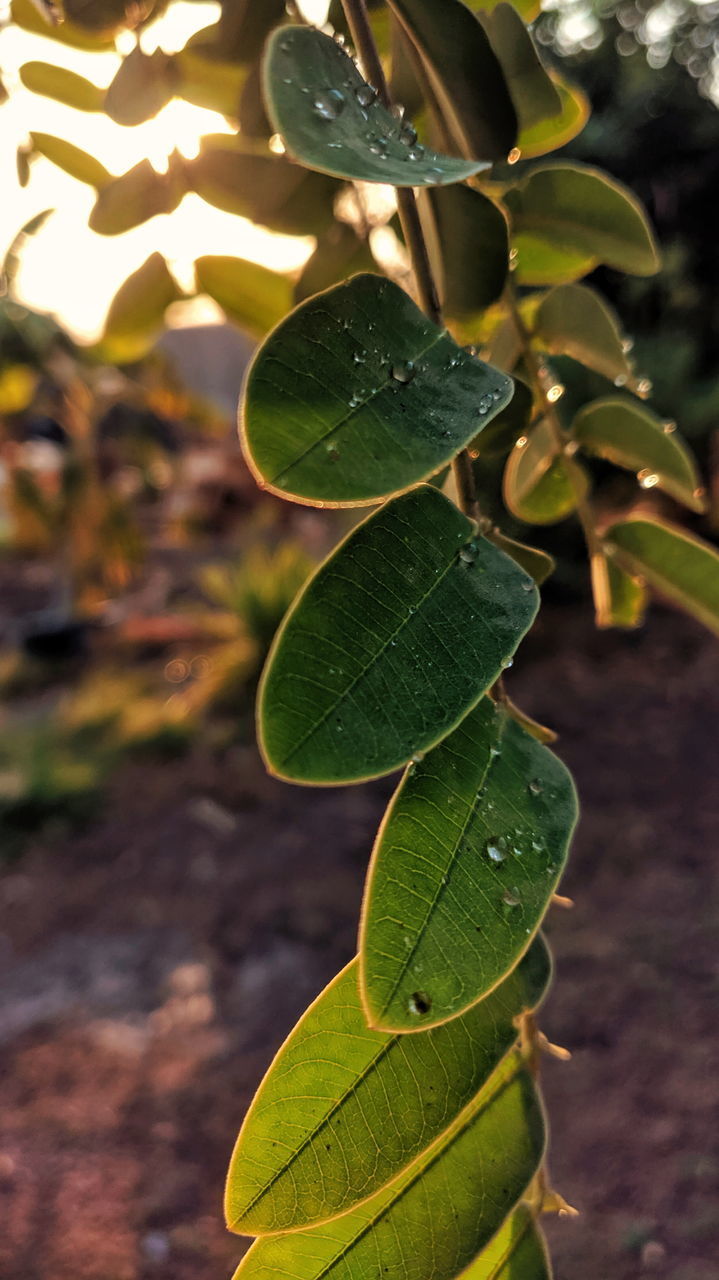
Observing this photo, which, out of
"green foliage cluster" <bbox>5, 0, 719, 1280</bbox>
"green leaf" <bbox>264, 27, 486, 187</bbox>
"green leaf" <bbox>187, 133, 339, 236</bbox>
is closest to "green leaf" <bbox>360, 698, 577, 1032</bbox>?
"green foliage cluster" <bbox>5, 0, 719, 1280</bbox>

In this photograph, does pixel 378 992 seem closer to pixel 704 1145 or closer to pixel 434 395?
pixel 434 395

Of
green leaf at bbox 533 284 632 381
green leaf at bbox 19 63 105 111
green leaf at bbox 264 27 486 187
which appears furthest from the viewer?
green leaf at bbox 19 63 105 111

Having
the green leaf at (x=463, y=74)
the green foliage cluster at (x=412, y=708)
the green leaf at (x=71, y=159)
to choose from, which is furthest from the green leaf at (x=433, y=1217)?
the green leaf at (x=71, y=159)

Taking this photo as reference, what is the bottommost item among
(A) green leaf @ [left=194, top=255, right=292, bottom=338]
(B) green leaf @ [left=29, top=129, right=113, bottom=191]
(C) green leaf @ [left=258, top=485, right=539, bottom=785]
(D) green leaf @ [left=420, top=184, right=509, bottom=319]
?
(A) green leaf @ [left=194, top=255, right=292, bottom=338]

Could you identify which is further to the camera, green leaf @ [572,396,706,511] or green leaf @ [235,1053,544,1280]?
green leaf @ [572,396,706,511]

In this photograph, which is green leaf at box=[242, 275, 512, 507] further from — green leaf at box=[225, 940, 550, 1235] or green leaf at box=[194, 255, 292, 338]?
green leaf at box=[194, 255, 292, 338]

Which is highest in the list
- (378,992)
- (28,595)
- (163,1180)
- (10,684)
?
(378,992)

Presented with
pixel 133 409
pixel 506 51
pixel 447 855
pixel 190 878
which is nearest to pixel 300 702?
pixel 447 855

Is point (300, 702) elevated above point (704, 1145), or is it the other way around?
point (300, 702)
